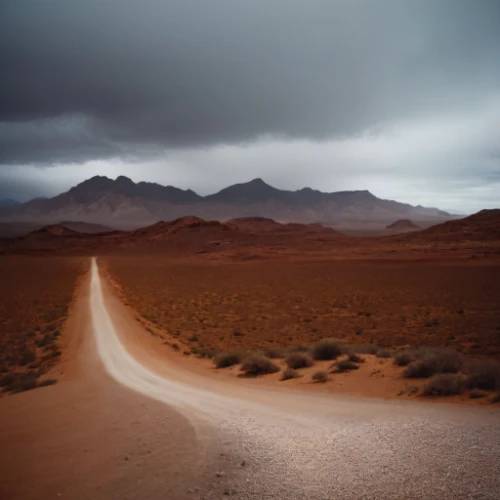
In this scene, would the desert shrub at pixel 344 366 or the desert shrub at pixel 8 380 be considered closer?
the desert shrub at pixel 344 366

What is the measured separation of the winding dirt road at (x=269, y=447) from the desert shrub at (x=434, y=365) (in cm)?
232

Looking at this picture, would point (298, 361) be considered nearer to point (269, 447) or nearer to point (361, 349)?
point (361, 349)

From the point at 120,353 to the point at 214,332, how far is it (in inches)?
270

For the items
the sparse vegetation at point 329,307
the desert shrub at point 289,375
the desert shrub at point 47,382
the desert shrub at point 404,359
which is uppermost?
the desert shrub at point 404,359

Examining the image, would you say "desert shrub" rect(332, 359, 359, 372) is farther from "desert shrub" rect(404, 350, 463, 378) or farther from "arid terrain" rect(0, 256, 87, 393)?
"arid terrain" rect(0, 256, 87, 393)

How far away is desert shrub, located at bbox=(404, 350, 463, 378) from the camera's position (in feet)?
33.7

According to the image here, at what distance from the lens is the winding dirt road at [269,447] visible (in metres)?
5.18

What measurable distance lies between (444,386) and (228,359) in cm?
714

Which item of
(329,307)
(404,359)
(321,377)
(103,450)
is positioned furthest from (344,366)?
(329,307)

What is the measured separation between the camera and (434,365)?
413 inches

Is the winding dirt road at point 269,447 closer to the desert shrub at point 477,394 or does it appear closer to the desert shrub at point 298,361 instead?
the desert shrub at point 477,394

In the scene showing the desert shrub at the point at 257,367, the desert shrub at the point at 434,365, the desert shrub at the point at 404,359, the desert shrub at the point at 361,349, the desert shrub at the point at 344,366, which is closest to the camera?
the desert shrub at the point at 434,365

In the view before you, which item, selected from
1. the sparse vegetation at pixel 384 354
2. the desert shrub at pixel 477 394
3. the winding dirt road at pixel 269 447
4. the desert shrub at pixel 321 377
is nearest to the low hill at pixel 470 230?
the sparse vegetation at pixel 384 354

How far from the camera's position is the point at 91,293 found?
1319 inches
